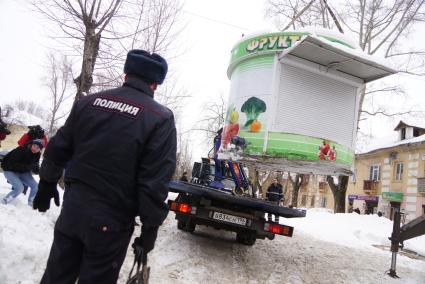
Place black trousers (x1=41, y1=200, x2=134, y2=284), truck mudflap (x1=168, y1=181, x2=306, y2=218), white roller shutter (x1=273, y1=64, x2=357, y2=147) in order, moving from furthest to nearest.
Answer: white roller shutter (x1=273, y1=64, x2=357, y2=147) → truck mudflap (x1=168, y1=181, x2=306, y2=218) → black trousers (x1=41, y1=200, x2=134, y2=284)

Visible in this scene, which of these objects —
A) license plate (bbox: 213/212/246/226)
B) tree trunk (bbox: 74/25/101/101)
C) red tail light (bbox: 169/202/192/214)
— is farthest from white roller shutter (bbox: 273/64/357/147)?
tree trunk (bbox: 74/25/101/101)

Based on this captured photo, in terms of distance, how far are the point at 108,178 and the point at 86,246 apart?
41 centimetres

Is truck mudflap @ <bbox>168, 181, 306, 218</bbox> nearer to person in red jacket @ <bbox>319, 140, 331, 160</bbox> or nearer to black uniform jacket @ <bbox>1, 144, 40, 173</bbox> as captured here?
person in red jacket @ <bbox>319, 140, 331, 160</bbox>

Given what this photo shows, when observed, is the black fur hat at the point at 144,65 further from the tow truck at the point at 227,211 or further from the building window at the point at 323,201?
the building window at the point at 323,201

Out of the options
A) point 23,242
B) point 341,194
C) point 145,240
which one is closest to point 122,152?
point 145,240

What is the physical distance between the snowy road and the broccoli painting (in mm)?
2464

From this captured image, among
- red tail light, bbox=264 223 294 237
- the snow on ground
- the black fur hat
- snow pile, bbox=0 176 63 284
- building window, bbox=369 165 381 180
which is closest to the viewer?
the black fur hat

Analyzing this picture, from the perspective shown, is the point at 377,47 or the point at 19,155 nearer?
the point at 19,155

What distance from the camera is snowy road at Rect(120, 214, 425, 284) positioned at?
17.5ft

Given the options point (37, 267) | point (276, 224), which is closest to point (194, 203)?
point (276, 224)

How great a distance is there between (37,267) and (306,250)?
18.7 ft

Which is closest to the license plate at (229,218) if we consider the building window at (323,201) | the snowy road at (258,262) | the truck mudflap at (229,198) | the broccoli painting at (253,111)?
the truck mudflap at (229,198)

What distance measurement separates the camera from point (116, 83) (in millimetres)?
12391

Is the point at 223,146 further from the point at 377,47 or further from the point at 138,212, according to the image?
the point at 377,47
